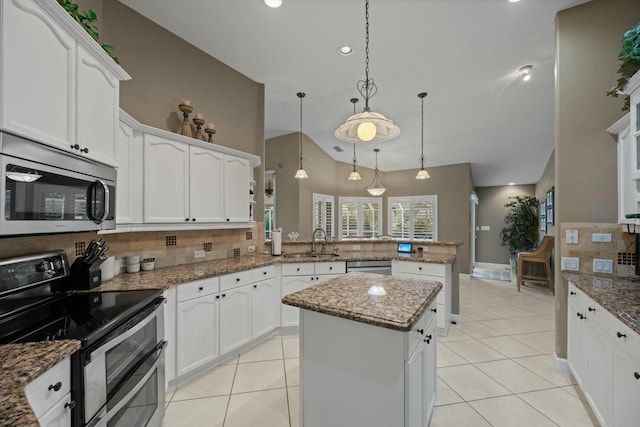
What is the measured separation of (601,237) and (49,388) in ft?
12.3

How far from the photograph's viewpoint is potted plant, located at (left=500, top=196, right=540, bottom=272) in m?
7.32

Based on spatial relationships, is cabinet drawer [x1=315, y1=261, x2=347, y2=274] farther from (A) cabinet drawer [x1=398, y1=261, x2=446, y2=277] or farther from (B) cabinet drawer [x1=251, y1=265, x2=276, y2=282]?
(A) cabinet drawer [x1=398, y1=261, x2=446, y2=277]

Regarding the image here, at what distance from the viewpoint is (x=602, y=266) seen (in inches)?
89.1

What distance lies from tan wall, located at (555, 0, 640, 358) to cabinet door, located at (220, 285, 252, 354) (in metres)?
3.06

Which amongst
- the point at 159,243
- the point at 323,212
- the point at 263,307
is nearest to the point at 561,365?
the point at 263,307

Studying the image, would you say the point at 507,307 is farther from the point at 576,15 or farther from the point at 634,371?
the point at 576,15

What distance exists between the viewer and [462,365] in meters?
2.56

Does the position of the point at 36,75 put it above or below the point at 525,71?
below

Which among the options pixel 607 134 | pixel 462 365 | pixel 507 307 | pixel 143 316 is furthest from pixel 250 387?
pixel 507 307

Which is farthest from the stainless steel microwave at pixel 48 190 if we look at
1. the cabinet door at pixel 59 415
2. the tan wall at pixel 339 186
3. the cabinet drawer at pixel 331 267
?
the tan wall at pixel 339 186

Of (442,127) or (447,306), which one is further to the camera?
(442,127)

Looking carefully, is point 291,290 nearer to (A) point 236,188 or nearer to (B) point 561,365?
(A) point 236,188

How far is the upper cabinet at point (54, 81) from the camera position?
1117 millimetres

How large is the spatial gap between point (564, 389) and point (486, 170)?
19.8ft
